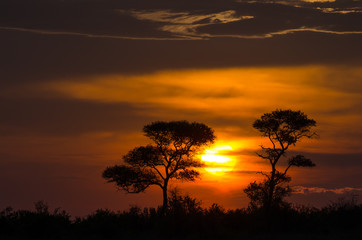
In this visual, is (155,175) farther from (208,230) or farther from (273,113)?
(208,230)

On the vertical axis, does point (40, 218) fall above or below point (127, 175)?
below

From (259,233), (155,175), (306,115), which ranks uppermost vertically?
(306,115)

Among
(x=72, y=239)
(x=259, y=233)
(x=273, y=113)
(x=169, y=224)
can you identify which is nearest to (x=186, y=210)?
(x=169, y=224)

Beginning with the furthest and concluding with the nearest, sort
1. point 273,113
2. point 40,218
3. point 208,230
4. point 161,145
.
Answer: 1. point 161,145
2. point 273,113
3. point 40,218
4. point 208,230

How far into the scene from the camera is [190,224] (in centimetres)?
3853

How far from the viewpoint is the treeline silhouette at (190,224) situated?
38.1 m

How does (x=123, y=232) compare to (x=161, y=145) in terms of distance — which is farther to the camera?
→ (x=161, y=145)

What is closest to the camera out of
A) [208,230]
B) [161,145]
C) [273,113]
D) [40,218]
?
[208,230]

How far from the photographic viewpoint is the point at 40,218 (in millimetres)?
40469

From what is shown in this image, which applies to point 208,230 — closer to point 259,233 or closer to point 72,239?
point 259,233

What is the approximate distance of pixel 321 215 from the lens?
41.6 m

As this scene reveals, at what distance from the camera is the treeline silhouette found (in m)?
38.1

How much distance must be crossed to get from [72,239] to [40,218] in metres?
3.67

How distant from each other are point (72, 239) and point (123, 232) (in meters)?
3.40
